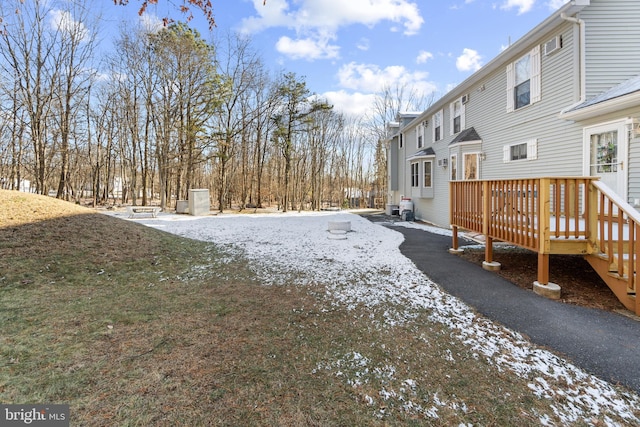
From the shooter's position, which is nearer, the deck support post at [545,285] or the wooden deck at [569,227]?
the wooden deck at [569,227]

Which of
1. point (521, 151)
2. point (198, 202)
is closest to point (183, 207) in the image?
point (198, 202)

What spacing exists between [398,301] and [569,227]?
9.48ft

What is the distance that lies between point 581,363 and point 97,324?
4710 mm

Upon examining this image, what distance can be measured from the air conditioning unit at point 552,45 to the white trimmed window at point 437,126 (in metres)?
5.78

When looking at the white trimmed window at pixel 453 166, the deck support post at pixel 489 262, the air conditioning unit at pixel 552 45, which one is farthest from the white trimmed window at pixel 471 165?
the deck support post at pixel 489 262

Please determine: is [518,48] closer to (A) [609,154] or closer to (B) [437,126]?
(A) [609,154]

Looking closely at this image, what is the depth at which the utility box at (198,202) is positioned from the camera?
1548cm

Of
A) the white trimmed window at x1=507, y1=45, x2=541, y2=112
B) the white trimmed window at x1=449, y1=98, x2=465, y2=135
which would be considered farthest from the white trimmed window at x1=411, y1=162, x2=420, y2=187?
the white trimmed window at x1=507, y1=45, x2=541, y2=112

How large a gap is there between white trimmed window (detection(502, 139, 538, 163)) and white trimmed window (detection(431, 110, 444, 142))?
445 cm

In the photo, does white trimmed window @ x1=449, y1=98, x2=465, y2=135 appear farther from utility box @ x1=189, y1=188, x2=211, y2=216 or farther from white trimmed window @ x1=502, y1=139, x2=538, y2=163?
utility box @ x1=189, y1=188, x2=211, y2=216

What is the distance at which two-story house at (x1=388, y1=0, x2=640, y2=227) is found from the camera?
5.55m

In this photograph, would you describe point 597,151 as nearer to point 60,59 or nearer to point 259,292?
point 259,292

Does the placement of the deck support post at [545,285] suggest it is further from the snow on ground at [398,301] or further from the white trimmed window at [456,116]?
the white trimmed window at [456,116]

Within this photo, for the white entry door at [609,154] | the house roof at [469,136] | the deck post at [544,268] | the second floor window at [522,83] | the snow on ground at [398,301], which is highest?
the second floor window at [522,83]
